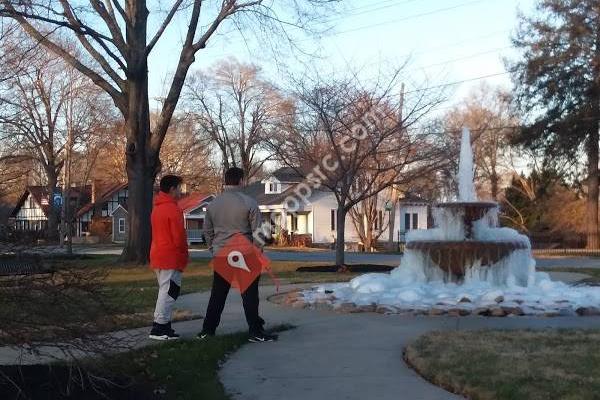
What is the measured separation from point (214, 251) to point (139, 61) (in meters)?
16.6

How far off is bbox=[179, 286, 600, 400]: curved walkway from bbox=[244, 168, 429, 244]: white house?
1760 inches

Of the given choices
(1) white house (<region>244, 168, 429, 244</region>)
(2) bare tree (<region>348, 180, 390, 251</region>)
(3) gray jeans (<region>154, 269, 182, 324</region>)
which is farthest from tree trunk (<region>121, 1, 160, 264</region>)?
(1) white house (<region>244, 168, 429, 244</region>)

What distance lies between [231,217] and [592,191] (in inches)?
1452

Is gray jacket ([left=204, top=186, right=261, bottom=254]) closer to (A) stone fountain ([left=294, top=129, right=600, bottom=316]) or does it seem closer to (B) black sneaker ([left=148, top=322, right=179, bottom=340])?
(B) black sneaker ([left=148, top=322, right=179, bottom=340])

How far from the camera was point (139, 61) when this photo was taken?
943 inches

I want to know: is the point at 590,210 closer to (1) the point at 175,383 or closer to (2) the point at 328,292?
(2) the point at 328,292

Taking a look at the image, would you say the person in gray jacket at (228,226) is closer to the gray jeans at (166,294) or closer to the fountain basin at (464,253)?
the gray jeans at (166,294)

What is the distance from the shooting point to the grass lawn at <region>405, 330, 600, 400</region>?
5750 millimetres

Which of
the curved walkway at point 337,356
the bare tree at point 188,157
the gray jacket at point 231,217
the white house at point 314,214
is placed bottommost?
the curved walkway at point 337,356

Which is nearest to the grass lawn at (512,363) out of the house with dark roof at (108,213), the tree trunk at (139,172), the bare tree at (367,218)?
the tree trunk at (139,172)

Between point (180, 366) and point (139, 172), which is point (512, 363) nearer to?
point (180, 366)

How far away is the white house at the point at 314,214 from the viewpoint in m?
57.7

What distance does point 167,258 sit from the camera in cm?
830

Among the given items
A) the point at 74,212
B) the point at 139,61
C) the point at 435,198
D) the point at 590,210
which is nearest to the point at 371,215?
the point at 435,198
